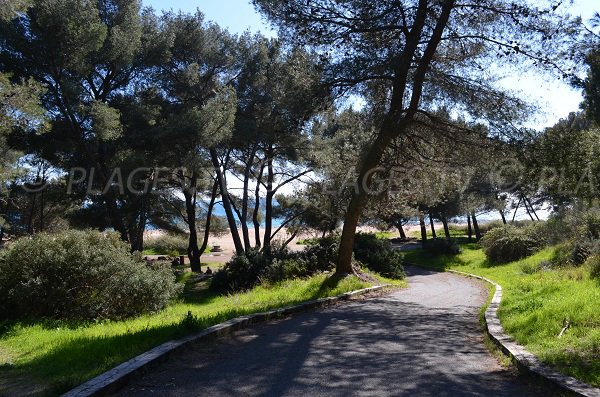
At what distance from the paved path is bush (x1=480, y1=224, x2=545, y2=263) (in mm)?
18184

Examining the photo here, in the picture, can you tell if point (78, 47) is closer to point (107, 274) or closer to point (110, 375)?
point (107, 274)

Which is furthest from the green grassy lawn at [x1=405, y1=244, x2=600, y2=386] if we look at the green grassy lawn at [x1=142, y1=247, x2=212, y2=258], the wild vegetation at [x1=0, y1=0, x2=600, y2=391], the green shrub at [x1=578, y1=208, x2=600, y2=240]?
the green grassy lawn at [x1=142, y1=247, x2=212, y2=258]

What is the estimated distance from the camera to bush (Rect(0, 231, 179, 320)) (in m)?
9.14

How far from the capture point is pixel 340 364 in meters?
5.43

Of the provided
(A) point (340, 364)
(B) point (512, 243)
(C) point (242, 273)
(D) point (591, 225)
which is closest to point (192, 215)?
(C) point (242, 273)

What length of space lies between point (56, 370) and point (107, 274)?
466 centimetres

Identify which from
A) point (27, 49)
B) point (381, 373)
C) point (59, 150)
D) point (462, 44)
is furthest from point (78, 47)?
point (381, 373)

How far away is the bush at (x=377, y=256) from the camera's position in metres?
18.0

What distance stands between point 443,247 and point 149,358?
32.5m

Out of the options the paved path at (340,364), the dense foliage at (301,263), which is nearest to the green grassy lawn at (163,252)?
the dense foliage at (301,263)

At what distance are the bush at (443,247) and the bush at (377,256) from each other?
17263 mm

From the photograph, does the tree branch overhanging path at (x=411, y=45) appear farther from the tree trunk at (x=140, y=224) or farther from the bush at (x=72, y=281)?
the tree trunk at (x=140, y=224)

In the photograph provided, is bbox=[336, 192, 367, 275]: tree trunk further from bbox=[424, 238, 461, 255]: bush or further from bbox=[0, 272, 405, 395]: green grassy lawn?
bbox=[424, 238, 461, 255]: bush

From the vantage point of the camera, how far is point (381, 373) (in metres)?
5.05
